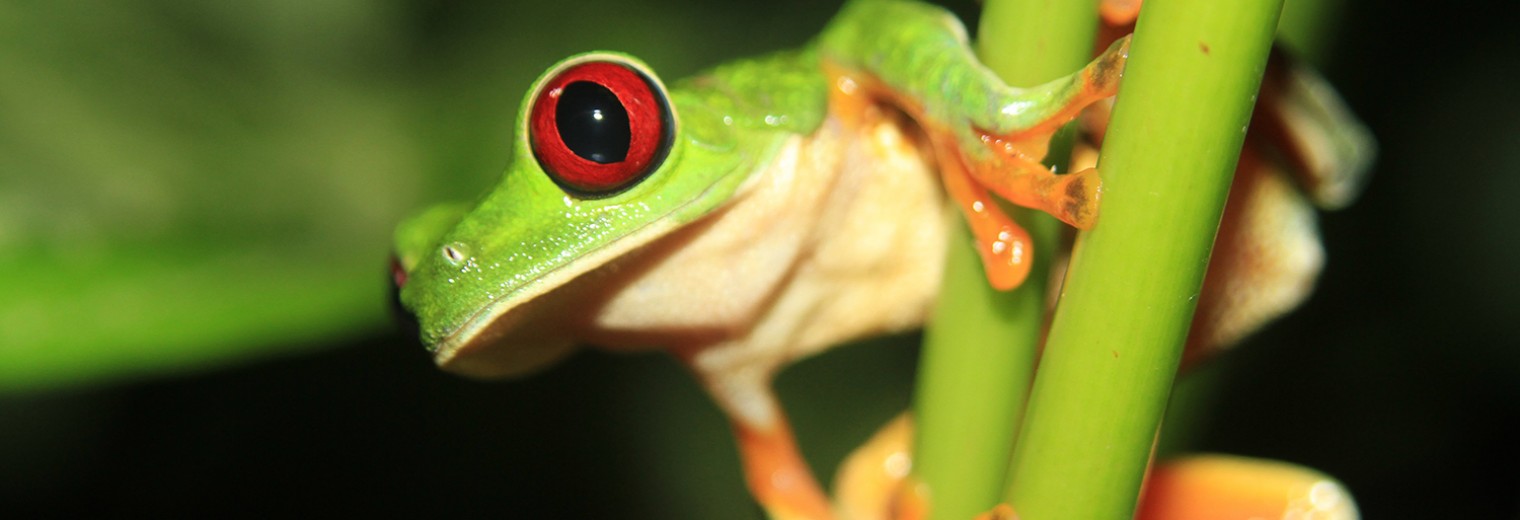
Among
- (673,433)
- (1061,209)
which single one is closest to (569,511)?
(673,433)

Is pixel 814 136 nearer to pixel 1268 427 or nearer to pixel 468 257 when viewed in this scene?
pixel 468 257

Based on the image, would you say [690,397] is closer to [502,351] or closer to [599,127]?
[502,351]

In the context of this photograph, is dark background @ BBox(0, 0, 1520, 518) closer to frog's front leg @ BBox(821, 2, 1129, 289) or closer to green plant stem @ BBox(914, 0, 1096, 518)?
frog's front leg @ BBox(821, 2, 1129, 289)

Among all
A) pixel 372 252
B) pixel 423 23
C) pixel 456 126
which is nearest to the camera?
pixel 372 252

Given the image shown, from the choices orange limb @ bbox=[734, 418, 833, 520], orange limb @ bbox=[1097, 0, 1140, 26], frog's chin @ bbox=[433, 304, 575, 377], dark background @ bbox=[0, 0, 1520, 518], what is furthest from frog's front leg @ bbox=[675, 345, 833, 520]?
dark background @ bbox=[0, 0, 1520, 518]

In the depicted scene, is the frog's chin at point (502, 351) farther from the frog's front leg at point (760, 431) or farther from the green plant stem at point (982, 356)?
the green plant stem at point (982, 356)

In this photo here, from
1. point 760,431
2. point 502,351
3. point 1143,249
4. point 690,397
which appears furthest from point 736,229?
point 690,397

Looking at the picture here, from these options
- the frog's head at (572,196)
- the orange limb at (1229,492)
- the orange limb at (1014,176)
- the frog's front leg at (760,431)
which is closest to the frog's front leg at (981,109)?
the orange limb at (1014,176)
